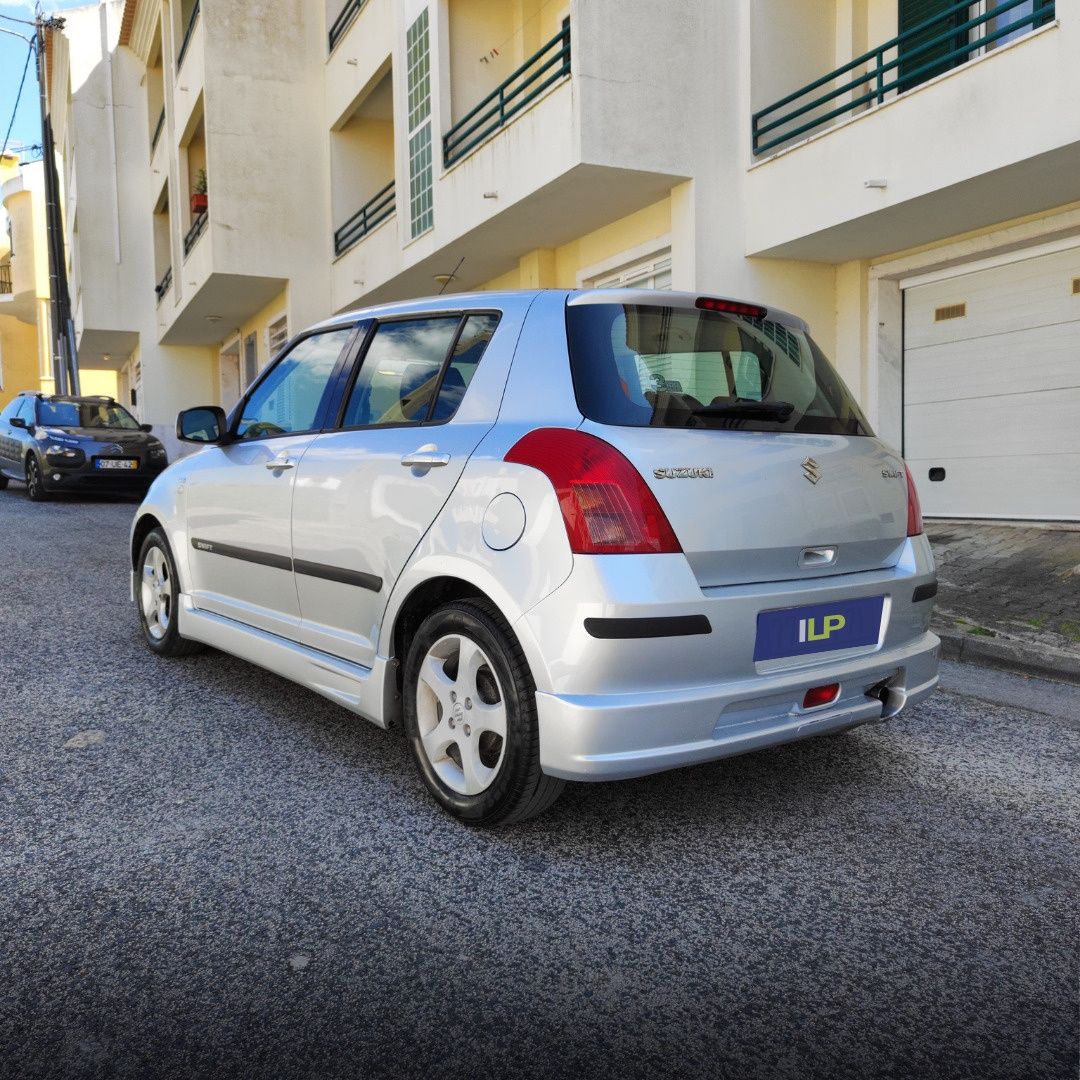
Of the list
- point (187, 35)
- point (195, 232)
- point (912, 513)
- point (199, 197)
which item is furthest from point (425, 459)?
point (187, 35)

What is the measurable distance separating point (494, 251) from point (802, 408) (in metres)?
9.86

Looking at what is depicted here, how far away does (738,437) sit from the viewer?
2816 mm

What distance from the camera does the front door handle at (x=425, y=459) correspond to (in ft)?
9.91

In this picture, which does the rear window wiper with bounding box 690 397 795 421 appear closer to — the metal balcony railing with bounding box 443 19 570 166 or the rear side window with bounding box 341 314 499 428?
the rear side window with bounding box 341 314 499 428

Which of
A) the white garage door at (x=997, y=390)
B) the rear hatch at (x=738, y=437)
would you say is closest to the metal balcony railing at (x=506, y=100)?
the white garage door at (x=997, y=390)

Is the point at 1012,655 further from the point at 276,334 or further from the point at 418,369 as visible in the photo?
the point at 276,334

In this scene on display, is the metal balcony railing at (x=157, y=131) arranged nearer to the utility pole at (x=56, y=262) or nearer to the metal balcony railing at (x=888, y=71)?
the utility pole at (x=56, y=262)

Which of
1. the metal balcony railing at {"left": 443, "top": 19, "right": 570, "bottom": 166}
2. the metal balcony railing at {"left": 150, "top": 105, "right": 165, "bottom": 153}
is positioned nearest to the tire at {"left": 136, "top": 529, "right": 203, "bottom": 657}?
the metal balcony railing at {"left": 443, "top": 19, "right": 570, "bottom": 166}

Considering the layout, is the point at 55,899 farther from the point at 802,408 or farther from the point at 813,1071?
the point at 802,408

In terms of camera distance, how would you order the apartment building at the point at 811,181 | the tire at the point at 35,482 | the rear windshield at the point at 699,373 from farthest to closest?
the tire at the point at 35,482, the apartment building at the point at 811,181, the rear windshield at the point at 699,373

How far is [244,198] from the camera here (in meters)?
16.6

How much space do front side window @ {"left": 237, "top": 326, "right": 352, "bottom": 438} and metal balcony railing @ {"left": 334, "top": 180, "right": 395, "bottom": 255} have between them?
10996 millimetres

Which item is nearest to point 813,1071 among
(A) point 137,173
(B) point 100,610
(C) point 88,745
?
(C) point 88,745

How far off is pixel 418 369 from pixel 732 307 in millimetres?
1079
